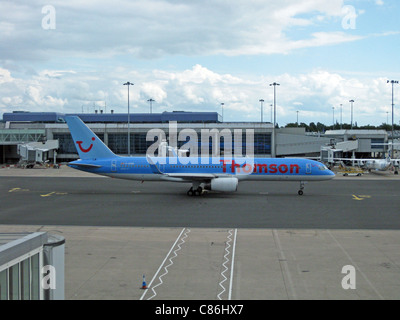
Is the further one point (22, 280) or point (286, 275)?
point (286, 275)

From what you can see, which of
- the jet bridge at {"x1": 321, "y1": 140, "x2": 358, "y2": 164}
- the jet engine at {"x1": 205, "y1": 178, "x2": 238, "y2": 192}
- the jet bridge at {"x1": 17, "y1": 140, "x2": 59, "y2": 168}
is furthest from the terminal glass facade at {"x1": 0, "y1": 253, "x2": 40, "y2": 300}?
the jet bridge at {"x1": 17, "y1": 140, "x2": 59, "y2": 168}

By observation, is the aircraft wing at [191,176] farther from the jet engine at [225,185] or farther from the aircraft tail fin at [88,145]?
the aircraft tail fin at [88,145]

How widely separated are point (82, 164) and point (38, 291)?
102 ft

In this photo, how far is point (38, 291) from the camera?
948 centimetres

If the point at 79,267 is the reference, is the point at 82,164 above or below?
above

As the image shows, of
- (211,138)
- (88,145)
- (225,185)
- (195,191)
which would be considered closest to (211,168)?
(195,191)

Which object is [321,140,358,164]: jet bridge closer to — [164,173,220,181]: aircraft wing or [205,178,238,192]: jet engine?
[164,173,220,181]: aircraft wing

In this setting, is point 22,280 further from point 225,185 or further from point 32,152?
point 32,152

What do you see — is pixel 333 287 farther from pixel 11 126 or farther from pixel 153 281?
pixel 11 126

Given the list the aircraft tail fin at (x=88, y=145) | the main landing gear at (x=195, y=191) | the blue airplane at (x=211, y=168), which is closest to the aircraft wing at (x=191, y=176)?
the blue airplane at (x=211, y=168)

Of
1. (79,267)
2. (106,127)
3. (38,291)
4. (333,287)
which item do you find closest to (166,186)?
(79,267)
